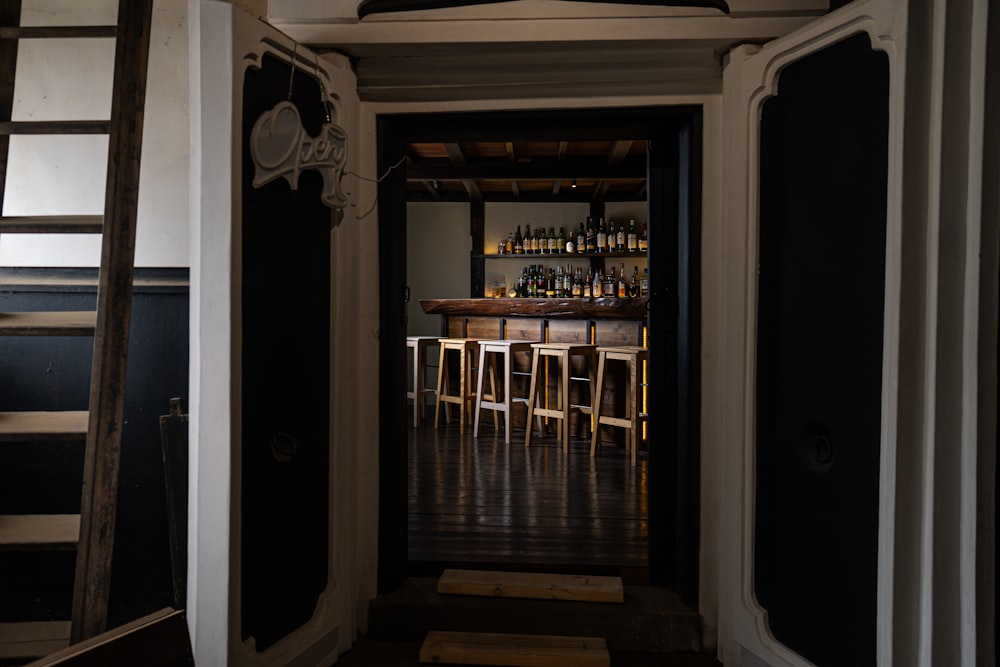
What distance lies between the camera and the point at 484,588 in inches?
85.5

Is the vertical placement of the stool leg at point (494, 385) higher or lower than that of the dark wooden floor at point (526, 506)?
higher

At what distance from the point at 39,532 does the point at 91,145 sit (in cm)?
127

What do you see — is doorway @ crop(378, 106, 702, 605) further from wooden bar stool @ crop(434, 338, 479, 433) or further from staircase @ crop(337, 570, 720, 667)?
wooden bar stool @ crop(434, 338, 479, 433)

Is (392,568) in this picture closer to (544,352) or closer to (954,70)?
(954,70)

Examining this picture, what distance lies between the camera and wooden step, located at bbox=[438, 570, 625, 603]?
2117 millimetres

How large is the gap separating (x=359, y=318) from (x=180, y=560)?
3.09 feet

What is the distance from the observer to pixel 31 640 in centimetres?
160

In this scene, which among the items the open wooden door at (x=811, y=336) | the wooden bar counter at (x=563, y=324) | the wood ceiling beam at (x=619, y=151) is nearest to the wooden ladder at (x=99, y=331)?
the open wooden door at (x=811, y=336)

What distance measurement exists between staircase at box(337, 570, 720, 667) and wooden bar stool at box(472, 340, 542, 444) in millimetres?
2787

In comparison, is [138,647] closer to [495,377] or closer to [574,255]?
[495,377]

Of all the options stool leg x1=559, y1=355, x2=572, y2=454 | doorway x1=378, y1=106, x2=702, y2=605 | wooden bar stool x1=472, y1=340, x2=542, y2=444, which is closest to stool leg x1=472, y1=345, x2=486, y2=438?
wooden bar stool x1=472, y1=340, x2=542, y2=444

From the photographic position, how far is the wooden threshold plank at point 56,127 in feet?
4.97

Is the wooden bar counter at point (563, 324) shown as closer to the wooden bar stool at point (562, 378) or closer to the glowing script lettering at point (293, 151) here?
the wooden bar stool at point (562, 378)

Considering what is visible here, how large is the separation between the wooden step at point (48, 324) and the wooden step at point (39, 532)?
49 centimetres
